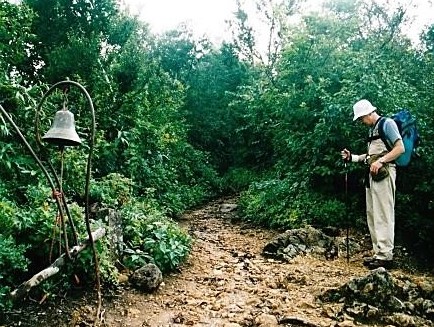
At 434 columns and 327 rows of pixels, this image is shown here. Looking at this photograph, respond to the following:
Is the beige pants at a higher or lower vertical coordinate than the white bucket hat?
lower

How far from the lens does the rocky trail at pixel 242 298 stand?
10.7 ft

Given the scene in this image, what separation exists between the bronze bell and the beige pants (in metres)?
3.35

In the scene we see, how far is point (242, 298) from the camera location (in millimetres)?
3936

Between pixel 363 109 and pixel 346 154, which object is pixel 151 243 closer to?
pixel 346 154

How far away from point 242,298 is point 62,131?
238 centimetres

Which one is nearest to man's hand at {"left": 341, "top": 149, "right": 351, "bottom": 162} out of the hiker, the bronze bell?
the hiker

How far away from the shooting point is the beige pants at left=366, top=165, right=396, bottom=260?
443 cm

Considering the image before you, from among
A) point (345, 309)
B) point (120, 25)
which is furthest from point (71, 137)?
point (120, 25)

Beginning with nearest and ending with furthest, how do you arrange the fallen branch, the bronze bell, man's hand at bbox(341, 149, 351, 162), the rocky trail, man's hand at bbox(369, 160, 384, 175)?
1. the fallen branch
2. the bronze bell
3. the rocky trail
4. man's hand at bbox(369, 160, 384, 175)
5. man's hand at bbox(341, 149, 351, 162)

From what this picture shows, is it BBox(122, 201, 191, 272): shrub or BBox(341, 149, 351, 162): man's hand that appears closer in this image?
BBox(122, 201, 191, 272): shrub

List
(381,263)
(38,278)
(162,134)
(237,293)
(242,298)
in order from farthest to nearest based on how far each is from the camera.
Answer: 1. (162,134)
2. (381,263)
3. (237,293)
4. (242,298)
5. (38,278)

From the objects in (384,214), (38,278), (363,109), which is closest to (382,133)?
(363,109)

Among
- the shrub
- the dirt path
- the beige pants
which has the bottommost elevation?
the dirt path

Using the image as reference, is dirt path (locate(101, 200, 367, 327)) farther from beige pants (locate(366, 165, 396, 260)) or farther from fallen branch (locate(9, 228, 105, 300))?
fallen branch (locate(9, 228, 105, 300))
